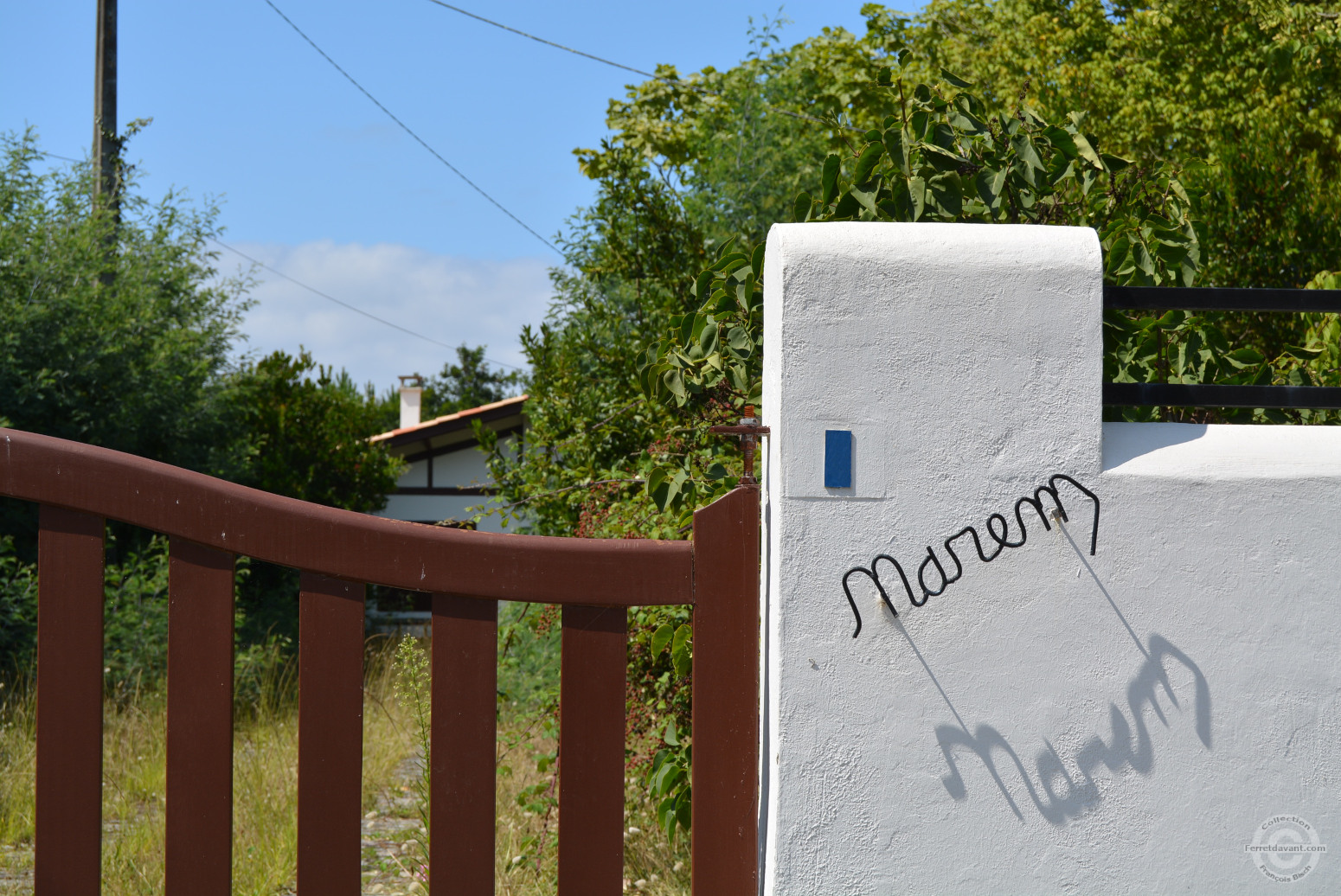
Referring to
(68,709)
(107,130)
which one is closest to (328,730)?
(68,709)

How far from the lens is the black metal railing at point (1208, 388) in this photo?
81.8 inches

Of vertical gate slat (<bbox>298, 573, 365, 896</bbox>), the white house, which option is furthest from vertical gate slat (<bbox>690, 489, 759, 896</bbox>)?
A: the white house

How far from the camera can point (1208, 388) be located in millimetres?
2096

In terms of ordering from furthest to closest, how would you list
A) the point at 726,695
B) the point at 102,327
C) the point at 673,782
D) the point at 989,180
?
the point at 102,327
the point at 673,782
the point at 989,180
the point at 726,695

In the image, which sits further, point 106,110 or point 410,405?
point 410,405

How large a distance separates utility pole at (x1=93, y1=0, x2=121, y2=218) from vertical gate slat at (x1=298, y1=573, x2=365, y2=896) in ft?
29.6

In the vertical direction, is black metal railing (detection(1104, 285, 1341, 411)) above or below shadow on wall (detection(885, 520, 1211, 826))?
above

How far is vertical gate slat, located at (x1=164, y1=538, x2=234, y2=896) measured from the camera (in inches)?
81.2

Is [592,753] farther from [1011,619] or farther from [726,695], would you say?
[1011,619]

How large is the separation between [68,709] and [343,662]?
22.2 inches

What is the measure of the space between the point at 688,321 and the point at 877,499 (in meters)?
1.38

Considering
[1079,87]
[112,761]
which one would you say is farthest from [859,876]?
[1079,87]

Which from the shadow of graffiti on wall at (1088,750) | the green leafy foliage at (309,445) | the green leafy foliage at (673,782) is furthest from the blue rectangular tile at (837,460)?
the green leafy foliage at (309,445)

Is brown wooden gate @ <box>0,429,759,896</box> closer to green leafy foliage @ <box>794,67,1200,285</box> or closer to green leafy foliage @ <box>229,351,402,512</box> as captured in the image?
green leafy foliage @ <box>794,67,1200,285</box>
